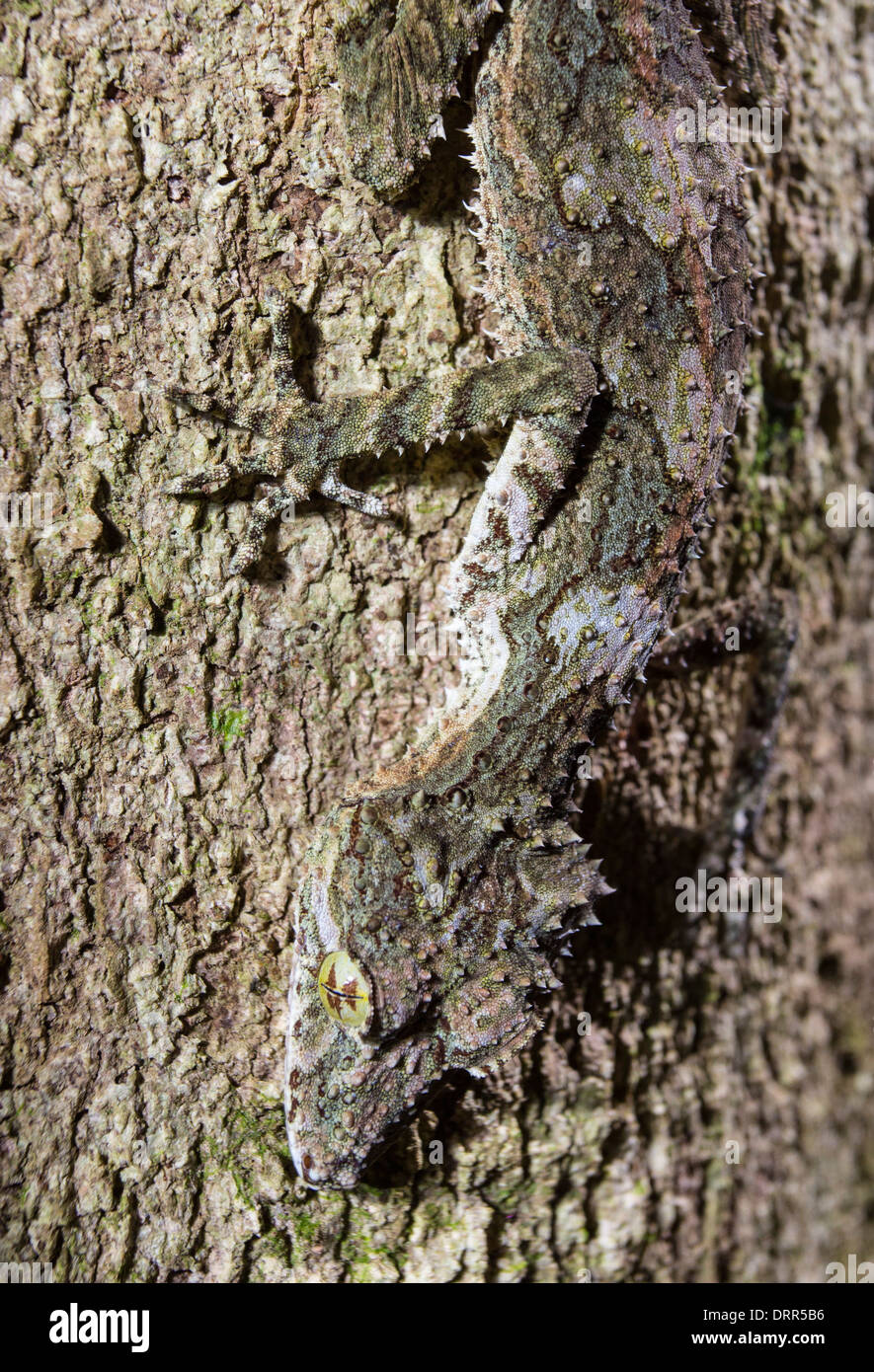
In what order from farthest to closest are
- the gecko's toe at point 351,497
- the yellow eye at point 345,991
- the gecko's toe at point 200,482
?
the gecko's toe at point 351,497 < the gecko's toe at point 200,482 < the yellow eye at point 345,991

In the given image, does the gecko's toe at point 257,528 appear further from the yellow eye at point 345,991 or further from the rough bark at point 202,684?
the yellow eye at point 345,991

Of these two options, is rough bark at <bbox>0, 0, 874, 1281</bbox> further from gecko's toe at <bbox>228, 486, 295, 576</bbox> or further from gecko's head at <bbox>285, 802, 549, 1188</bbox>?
gecko's head at <bbox>285, 802, 549, 1188</bbox>

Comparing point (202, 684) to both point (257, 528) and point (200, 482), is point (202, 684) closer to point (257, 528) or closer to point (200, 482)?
point (257, 528)

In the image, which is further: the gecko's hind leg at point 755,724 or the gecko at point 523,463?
the gecko's hind leg at point 755,724

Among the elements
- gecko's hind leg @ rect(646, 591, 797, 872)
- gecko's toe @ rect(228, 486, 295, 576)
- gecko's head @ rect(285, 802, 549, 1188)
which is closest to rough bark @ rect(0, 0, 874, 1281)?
gecko's toe @ rect(228, 486, 295, 576)

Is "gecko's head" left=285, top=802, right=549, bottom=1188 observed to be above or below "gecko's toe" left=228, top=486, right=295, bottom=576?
below

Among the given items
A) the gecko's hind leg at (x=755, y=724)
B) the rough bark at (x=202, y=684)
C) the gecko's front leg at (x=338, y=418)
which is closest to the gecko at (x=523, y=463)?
the gecko's front leg at (x=338, y=418)

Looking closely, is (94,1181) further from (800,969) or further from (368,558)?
(800,969)

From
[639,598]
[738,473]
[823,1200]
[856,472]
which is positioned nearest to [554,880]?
[639,598]
